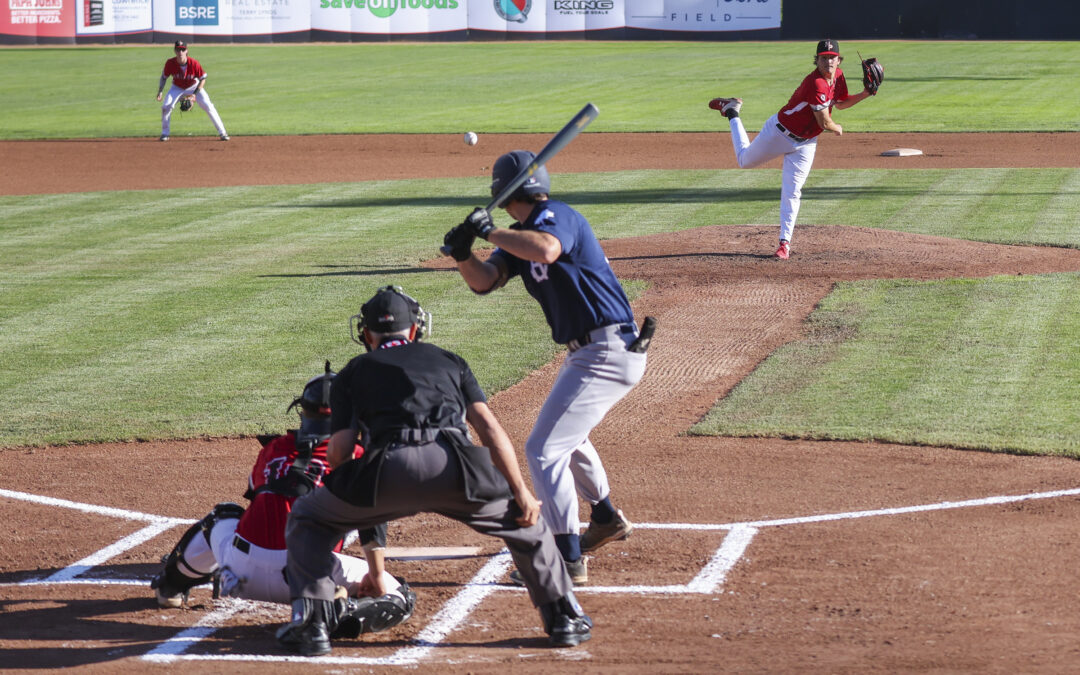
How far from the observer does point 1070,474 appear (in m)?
7.25

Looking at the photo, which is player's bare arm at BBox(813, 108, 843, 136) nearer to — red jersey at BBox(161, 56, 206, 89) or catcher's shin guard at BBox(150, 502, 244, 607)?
catcher's shin guard at BBox(150, 502, 244, 607)

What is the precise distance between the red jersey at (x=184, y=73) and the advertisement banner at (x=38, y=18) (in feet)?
91.8

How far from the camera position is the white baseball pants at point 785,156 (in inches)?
508

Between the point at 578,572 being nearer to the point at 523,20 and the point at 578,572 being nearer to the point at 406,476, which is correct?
the point at 406,476

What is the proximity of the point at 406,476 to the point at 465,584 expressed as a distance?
3.89ft

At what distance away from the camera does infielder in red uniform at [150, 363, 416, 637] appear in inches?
211

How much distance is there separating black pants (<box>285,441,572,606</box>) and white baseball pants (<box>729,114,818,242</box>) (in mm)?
8465

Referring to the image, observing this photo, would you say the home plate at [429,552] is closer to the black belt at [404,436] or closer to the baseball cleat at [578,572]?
the baseball cleat at [578,572]

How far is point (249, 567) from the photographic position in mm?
5398

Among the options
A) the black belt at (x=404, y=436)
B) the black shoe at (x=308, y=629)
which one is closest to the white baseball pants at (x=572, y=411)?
the black belt at (x=404, y=436)

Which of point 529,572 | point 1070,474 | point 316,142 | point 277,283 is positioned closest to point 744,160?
point 277,283

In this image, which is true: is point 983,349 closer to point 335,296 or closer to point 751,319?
point 751,319

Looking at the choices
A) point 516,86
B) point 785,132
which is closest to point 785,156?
point 785,132

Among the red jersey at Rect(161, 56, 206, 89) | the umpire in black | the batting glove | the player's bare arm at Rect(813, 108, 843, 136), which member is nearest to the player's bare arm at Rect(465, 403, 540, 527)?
the umpire in black
